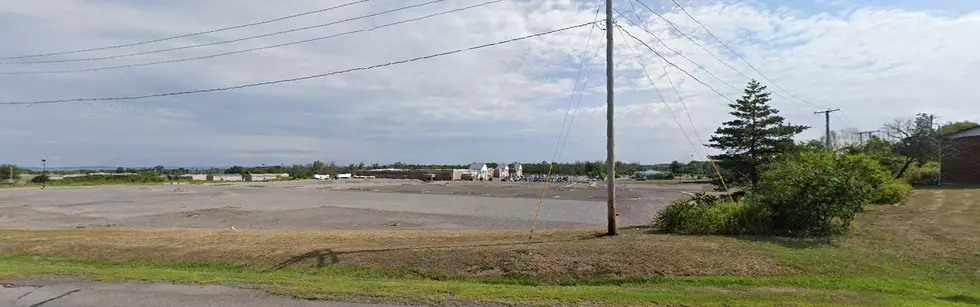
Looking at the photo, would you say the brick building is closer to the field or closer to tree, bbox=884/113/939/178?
tree, bbox=884/113/939/178

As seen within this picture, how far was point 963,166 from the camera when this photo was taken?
1507 inches

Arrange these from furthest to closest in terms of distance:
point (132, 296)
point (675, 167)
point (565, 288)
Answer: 1. point (675, 167)
2. point (565, 288)
3. point (132, 296)

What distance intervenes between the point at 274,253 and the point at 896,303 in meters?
10.8

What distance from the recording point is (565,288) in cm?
877

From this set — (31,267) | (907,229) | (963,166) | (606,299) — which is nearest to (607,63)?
(606,299)

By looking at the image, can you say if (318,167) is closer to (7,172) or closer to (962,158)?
(7,172)

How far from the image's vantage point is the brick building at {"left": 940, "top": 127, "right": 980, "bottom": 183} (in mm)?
37438

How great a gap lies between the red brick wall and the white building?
101179 mm

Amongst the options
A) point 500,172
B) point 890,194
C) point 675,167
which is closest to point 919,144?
point 890,194

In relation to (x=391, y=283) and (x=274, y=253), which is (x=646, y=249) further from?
(x=274, y=253)

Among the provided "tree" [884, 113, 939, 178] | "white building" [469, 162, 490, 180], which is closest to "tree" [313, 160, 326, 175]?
"white building" [469, 162, 490, 180]

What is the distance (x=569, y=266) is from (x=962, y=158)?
4161 cm

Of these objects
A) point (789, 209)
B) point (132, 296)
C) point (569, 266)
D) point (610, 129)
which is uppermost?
point (610, 129)

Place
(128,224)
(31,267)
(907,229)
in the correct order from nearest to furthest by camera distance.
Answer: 1. (31,267)
2. (907,229)
3. (128,224)
